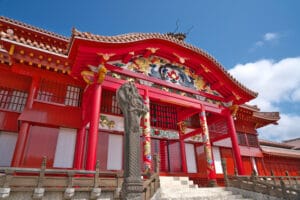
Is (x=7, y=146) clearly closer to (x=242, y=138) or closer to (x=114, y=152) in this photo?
(x=114, y=152)

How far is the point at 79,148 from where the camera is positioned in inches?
334

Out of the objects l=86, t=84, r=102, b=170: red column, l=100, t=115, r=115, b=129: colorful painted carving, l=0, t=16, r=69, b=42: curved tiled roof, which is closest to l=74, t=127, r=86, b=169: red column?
l=100, t=115, r=115, b=129: colorful painted carving

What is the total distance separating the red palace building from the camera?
25.1 feet

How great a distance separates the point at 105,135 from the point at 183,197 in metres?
4.77

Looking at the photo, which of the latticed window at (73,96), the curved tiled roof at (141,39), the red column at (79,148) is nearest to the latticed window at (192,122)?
the curved tiled roof at (141,39)

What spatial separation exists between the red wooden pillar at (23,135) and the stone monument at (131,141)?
522cm

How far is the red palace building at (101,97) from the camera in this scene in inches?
301

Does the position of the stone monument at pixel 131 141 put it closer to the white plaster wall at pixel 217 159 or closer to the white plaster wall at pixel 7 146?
the white plaster wall at pixel 7 146

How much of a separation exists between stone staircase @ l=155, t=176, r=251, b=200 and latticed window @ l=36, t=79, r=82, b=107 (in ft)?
18.1

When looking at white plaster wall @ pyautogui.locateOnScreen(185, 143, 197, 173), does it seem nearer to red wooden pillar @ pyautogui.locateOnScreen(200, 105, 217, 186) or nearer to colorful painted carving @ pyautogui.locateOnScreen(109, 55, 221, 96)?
red wooden pillar @ pyautogui.locateOnScreen(200, 105, 217, 186)

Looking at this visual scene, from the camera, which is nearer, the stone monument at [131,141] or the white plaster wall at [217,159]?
the stone monument at [131,141]

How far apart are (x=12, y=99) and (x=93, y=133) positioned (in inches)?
169

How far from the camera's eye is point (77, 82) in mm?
9328

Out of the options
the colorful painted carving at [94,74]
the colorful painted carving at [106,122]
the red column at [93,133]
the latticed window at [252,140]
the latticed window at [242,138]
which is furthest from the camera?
the latticed window at [252,140]
